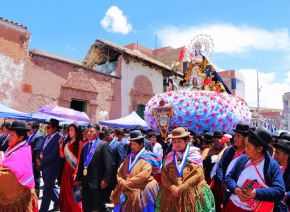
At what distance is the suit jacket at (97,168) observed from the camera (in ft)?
18.4

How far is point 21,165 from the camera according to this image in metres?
3.80

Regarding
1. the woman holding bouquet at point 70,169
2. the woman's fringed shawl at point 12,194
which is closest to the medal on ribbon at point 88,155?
the woman holding bouquet at point 70,169

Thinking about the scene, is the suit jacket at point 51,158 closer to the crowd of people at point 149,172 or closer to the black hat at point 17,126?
the crowd of people at point 149,172

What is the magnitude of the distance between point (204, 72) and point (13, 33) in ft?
28.7

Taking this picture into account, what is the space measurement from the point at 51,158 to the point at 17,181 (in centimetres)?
261

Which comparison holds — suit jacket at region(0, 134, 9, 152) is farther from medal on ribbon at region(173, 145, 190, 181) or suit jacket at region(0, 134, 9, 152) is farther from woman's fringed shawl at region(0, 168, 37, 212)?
medal on ribbon at region(173, 145, 190, 181)

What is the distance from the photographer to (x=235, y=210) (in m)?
3.38

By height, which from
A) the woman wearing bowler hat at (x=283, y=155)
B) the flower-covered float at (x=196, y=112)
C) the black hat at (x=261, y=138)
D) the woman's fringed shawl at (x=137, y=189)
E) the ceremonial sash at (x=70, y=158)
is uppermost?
the flower-covered float at (x=196, y=112)

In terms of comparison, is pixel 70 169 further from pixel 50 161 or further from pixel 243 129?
pixel 243 129

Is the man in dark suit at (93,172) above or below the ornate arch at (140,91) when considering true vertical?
below

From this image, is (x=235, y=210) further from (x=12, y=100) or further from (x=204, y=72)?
(x=12, y=100)

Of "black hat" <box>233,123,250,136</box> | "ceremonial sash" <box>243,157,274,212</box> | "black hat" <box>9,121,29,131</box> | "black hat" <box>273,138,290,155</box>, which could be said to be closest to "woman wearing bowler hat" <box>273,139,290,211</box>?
"black hat" <box>273,138,290,155</box>

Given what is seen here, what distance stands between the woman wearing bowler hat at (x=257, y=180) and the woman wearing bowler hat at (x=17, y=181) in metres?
2.32

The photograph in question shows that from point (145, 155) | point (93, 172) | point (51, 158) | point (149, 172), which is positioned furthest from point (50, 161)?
point (149, 172)
